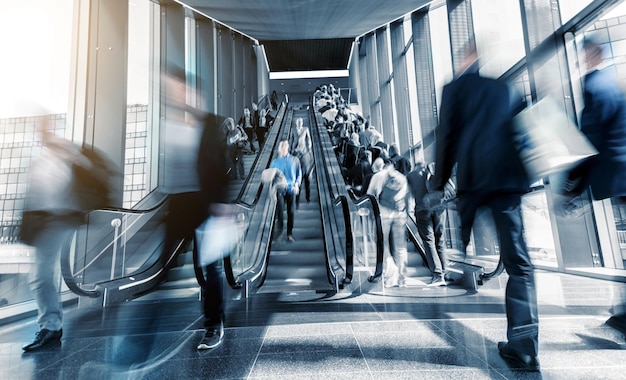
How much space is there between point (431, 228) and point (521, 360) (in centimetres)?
265

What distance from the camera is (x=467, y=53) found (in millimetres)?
1986

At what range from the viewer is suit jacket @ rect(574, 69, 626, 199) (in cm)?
178

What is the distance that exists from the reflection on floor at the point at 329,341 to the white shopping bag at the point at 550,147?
106 cm

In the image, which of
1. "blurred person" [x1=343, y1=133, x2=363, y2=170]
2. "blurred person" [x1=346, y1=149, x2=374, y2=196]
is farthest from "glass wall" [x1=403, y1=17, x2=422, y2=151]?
"blurred person" [x1=346, y1=149, x2=374, y2=196]

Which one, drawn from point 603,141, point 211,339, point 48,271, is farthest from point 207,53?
point 603,141

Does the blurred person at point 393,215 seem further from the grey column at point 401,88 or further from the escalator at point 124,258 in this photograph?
the grey column at point 401,88

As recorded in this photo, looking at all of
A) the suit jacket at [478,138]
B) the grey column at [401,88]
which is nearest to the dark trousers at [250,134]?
the grey column at [401,88]

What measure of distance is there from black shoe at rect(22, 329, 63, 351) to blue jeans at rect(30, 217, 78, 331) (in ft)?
0.09

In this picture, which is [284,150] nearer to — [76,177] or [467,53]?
[76,177]

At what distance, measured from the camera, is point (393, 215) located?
4.35 meters

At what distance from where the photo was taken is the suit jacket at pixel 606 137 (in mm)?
1784

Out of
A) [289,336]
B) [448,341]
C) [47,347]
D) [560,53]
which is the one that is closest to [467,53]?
[448,341]

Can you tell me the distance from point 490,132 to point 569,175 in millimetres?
550

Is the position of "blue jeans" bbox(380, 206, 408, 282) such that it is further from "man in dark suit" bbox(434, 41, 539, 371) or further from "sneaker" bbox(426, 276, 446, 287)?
"man in dark suit" bbox(434, 41, 539, 371)
